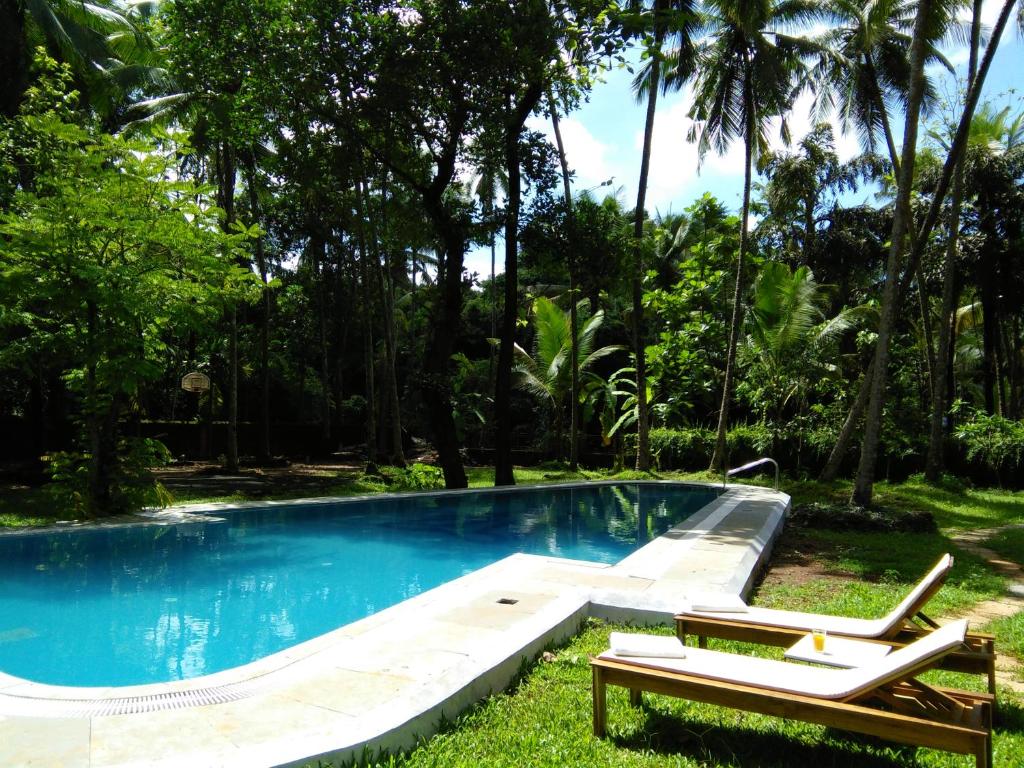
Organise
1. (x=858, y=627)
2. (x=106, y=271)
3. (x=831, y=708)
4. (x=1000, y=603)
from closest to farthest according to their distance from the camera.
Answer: (x=831, y=708)
(x=858, y=627)
(x=1000, y=603)
(x=106, y=271)

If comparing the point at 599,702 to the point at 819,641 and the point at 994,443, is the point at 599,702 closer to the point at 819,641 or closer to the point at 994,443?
the point at 819,641

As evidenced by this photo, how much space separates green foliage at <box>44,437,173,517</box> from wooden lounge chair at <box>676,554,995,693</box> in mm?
8483

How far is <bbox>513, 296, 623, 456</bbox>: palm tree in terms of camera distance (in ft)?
73.2

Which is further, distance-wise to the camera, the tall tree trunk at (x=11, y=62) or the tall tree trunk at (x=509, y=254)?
the tall tree trunk at (x=11, y=62)

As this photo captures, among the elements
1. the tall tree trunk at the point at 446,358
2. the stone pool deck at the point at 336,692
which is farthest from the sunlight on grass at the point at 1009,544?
the tall tree trunk at the point at 446,358

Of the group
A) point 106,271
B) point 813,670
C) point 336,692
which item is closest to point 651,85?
point 106,271

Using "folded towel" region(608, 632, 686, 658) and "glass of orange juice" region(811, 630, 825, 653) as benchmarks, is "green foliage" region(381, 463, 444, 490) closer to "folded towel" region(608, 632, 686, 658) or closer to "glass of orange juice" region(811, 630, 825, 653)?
"folded towel" region(608, 632, 686, 658)

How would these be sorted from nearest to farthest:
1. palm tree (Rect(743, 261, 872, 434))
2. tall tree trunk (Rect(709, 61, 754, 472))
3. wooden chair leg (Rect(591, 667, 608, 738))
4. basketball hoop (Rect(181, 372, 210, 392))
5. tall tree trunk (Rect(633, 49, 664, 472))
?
wooden chair leg (Rect(591, 667, 608, 738))
tall tree trunk (Rect(633, 49, 664, 472))
tall tree trunk (Rect(709, 61, 754, 472))
palm tree (Rect(743, 261, 872, 434))
basketball hoop (Rect(181, 372, 210, 392))

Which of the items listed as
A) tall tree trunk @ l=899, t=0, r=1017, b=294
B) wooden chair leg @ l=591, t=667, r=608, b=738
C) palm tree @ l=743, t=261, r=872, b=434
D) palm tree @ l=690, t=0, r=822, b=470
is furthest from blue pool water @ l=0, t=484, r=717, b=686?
palm tree @ l=690, t=0, r=822, b=470

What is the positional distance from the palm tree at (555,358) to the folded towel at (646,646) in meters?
18.5

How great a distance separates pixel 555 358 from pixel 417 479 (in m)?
8.14

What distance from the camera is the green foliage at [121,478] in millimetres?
9680

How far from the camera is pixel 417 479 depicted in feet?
52.2

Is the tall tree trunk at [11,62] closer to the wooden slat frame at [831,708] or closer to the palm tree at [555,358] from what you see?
the palm tree at [555,358]
